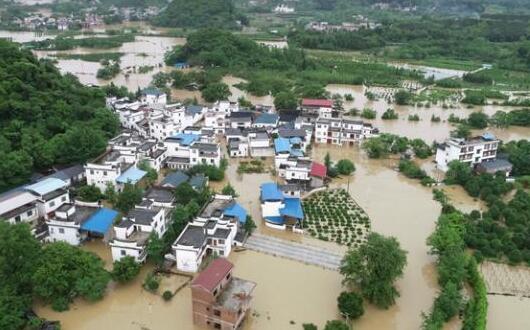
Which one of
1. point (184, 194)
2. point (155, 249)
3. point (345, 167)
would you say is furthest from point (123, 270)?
point (345, 167)

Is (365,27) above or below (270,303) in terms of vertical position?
above

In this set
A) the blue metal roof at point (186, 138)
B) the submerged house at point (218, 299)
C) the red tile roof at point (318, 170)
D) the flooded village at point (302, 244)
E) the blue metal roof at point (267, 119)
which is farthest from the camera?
the blue metal roof at point (267, 119)

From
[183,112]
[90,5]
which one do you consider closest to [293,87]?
[183,112]

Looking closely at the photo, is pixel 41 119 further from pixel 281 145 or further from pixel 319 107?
pixel 319 107

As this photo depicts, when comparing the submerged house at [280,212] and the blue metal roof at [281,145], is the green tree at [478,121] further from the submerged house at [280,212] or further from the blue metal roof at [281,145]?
the submerged house at [280,212]

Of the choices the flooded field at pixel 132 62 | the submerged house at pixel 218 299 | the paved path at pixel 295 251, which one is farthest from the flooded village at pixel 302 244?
the flooded field at pixel 132 62

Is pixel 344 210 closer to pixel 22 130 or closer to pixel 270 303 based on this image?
pixel 270 303

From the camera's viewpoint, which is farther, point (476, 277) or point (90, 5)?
point (90, 5)
